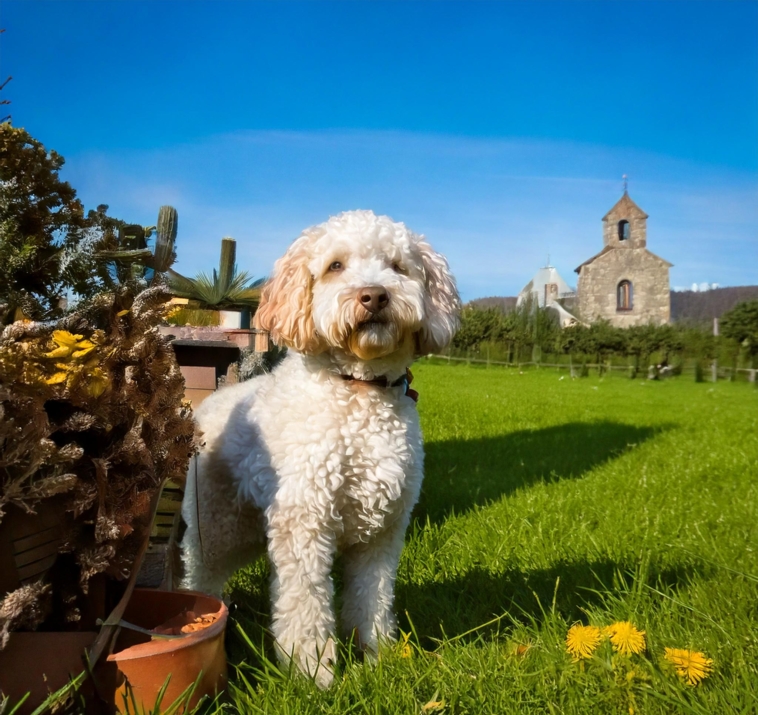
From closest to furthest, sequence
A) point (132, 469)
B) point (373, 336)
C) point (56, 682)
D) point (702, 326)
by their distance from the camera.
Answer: point (56, 682) → point (132, 469) → point (373, 336) → point (702, 326)

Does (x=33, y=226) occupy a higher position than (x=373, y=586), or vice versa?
(x=33, y=226)

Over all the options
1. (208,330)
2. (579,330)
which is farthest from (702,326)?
(208,330)

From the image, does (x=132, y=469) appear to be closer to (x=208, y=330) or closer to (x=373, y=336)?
(x=373, y=336)

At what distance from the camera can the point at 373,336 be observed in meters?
2.62

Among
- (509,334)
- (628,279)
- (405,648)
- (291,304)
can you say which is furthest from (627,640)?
(628,279)

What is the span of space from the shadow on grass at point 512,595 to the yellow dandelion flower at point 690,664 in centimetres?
60

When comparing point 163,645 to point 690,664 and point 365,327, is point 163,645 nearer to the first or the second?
point 365,327

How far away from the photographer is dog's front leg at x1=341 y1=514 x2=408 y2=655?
2857 mm

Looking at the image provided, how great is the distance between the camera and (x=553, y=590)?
3.48m

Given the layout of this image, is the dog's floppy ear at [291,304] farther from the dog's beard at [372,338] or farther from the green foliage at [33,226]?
the green foliage at [33,226]

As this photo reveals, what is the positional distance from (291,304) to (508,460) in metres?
5.23

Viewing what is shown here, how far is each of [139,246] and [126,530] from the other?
3.86 feet

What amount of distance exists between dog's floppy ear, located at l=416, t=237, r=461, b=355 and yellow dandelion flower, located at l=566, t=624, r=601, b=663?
1.26 m

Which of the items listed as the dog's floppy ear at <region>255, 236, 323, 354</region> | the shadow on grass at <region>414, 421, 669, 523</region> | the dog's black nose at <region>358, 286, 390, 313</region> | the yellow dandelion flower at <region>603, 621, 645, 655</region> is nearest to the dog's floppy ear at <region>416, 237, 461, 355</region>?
the dog's black nose at <region>358, 286, 390, 313</region>
